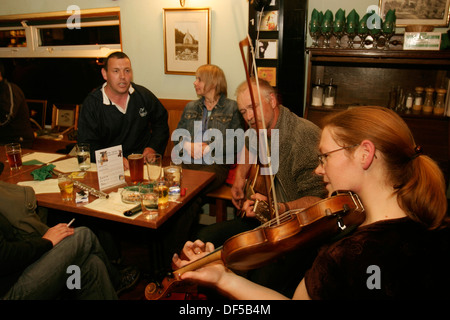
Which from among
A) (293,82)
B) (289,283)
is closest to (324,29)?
(293,82)

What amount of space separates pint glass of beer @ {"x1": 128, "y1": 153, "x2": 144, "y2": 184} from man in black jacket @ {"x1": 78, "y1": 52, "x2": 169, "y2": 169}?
2.45 feet

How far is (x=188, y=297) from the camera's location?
1377 millimetres

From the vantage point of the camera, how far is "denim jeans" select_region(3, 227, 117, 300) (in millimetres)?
1443

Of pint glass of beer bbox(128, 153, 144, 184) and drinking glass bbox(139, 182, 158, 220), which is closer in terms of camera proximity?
Result: drinking glass bbox(139, 182, 158, 220)

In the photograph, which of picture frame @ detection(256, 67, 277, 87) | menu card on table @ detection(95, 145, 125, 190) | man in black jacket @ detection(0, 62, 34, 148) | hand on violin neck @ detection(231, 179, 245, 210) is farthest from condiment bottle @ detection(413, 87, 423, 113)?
man in black jacket @ detection(0, 62, 34, 148)

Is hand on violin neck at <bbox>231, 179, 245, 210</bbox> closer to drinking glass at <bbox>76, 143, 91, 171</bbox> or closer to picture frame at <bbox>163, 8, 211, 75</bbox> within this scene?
drinking glass at <bbox>76, 143, 91, 171</bbox>

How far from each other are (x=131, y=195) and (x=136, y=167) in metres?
0.24

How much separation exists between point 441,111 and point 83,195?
9.18ft

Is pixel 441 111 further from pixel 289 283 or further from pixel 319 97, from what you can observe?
pixel 289 283

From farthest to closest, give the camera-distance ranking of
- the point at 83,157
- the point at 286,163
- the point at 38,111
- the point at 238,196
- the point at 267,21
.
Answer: the point at 38,111, the point at 267,21, the point at 238,196, the point at 83,157, the point at 286,163

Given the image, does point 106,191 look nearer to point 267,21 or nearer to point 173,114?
point 173,114

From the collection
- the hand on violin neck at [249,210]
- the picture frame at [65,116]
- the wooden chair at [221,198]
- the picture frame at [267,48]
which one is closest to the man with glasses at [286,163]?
the hand on violin neck at [249,210]

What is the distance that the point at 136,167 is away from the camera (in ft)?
6.37

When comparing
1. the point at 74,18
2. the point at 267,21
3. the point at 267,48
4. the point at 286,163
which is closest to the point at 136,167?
the point at 286,163
